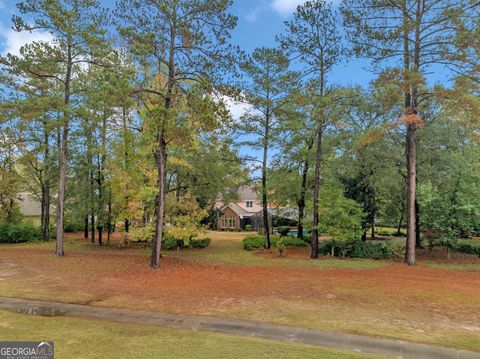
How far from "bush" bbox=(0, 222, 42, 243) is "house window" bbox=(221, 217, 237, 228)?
22639 millimetres

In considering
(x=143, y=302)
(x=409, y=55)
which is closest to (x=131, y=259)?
(x=143, y=302)

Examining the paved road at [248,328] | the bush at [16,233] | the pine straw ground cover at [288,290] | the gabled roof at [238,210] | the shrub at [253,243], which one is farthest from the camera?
the gabled roof at [238,210]

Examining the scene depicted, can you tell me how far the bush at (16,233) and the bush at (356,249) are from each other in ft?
81.5

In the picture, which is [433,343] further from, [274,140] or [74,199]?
[74,199]

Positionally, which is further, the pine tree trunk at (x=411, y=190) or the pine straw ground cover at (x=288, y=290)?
the pine tree trunk at (x=411, y=190)

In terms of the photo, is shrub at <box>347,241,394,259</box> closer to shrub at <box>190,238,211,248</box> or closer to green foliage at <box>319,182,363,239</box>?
green foliage at <box>319,182,363,239</box>

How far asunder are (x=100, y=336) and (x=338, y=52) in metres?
16.9

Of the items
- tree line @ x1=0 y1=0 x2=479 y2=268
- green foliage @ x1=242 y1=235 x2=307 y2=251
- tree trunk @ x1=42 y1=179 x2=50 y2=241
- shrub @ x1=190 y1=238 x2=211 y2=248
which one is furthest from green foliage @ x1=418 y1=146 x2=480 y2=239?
tree trunk @ x1=42 y1=179 x2=50 y2=241

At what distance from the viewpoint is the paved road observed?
5.83 m

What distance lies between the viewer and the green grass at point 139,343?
5.38 meters

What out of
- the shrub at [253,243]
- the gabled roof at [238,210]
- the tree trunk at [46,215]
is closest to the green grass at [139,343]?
the shrub at [253,243]

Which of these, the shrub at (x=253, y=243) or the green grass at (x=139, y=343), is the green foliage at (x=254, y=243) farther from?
the green grass at (x=139, y=343)

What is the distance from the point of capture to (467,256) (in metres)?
20.4

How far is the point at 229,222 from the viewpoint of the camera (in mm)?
44812
